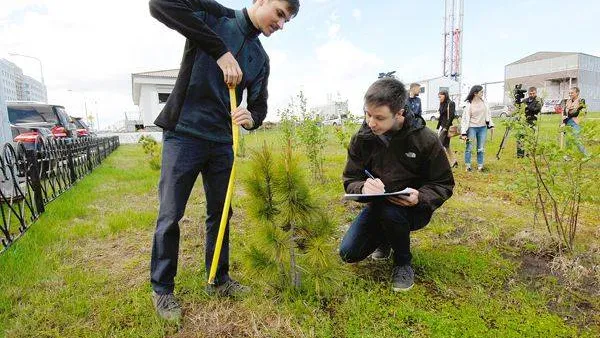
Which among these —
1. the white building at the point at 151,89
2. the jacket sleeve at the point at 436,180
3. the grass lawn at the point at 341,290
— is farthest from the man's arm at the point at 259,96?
the white building at the point at 151,89

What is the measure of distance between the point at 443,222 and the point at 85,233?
12.2 feet

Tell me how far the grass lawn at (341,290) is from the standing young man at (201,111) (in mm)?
224

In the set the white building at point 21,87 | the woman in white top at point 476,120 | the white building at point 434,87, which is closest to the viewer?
the woman in white top at point 476,120

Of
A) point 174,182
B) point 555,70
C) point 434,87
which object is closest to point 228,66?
point 174,182

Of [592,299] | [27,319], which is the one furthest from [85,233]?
[592,299]

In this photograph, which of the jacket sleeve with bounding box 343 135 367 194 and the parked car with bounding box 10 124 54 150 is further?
the parked car with bounding box 10 124 54 150

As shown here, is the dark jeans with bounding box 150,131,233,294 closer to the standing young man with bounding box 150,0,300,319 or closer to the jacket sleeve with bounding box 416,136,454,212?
the standing young man with bounding box 150,0,300,319

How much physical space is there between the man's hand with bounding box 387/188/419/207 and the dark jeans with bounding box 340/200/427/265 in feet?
0.21

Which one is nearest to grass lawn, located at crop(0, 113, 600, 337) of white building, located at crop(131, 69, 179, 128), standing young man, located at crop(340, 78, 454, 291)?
standing young man, located at crop(340, 78, 454, 291)

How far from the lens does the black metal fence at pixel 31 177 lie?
3.74m

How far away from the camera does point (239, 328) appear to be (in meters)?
1.98

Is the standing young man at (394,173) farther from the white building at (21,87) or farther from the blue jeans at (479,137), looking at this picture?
the white building at (21,87)

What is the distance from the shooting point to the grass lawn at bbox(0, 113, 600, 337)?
6.53 ft

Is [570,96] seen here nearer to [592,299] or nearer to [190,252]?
[592,299]
